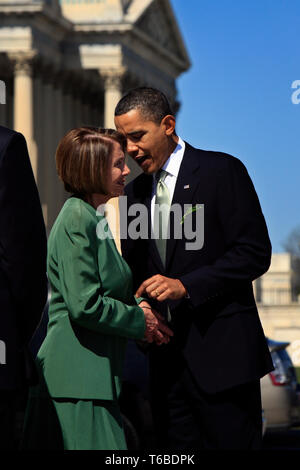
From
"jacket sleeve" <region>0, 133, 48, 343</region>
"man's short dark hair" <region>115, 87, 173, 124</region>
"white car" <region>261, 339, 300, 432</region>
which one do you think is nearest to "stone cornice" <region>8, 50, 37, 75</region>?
"white car" <region>261, 339, 300, 432</region>

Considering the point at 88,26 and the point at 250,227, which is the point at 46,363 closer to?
the point at 250,227

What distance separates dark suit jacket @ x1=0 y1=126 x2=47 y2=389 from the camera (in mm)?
5414

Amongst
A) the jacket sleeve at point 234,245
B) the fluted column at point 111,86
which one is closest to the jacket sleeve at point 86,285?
the jacket sleeve at point 234,245

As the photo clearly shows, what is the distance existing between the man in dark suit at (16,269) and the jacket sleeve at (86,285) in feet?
0.57

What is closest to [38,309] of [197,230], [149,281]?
[149,281]

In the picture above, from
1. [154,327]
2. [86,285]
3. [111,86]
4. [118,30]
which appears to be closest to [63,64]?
[111,86]

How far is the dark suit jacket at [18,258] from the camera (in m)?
5.41

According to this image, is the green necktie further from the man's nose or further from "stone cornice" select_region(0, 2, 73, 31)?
"stone cornice" select_region(0, 2, 73, 31)

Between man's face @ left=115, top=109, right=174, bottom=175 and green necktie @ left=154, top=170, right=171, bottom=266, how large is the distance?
0.07 m

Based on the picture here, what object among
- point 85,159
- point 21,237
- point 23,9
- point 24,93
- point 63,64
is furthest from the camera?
point 63,64

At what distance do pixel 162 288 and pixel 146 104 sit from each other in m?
0.95

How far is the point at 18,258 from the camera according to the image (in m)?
5.44

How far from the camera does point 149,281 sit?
603cm

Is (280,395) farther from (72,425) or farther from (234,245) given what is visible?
(72,425)
